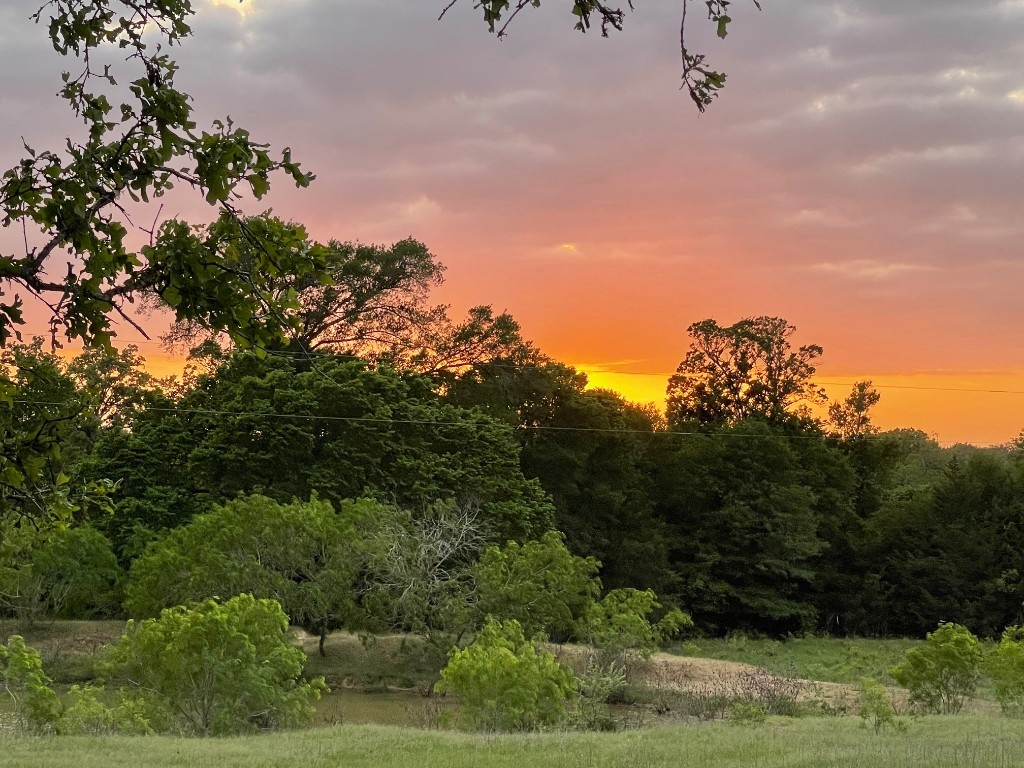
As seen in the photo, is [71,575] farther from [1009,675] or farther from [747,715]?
[1009,675]

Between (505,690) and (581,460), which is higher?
(581,460)

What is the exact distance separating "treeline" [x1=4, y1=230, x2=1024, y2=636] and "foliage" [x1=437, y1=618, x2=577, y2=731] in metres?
12.1

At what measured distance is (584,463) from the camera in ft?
115

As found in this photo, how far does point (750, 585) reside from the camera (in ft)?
119

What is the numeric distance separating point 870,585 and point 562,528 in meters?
11.0

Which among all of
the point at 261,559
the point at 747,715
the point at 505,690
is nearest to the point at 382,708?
the point at 261,559

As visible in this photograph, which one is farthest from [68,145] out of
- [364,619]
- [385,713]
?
[364,619]

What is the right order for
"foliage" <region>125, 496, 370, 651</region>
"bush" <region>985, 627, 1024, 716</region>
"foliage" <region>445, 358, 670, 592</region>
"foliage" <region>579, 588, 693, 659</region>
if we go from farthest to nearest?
"foliage" <region>445, 358, 670, 592</region>
"foliage" <region>125, 496, 370, 651</region>
"foliage" <region>579, 588, 693, 659</region>
"bush" <region>985, 627, 1024, 716</region>

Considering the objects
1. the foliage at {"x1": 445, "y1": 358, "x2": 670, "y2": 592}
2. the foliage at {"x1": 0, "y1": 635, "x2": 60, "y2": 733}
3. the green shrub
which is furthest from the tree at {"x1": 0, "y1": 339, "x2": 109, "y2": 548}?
the foliage at {"x1": 445, "y1": 358, "x2": 670, "y2": 592}

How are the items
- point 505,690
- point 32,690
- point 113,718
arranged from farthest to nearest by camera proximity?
point 505,690 < point 113,718 < point 32,690

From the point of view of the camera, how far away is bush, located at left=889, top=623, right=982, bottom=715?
15.2m

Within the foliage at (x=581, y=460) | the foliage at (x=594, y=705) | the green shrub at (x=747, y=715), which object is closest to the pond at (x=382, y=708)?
the foliage at (x=594, y=705)

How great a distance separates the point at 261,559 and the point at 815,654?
16.0m

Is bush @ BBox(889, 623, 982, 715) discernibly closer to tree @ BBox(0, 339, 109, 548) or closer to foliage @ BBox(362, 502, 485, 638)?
foliage @ BBox(362, 502, 485, 638)
